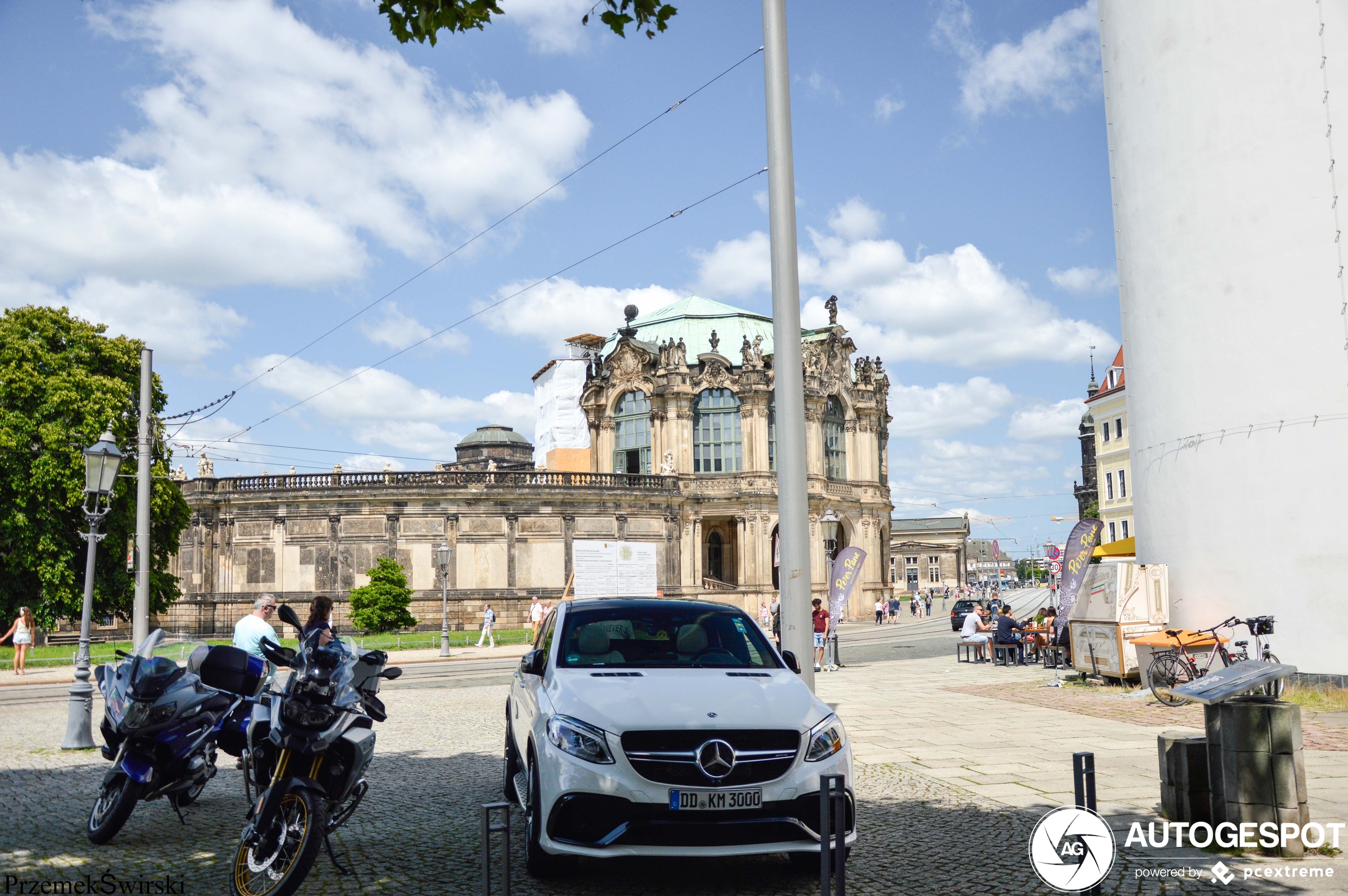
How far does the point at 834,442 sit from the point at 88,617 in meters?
47.3

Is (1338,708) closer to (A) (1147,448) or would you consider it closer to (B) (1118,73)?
(A) (1147,448)

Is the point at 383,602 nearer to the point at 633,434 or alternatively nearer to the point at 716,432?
the point at 633,434

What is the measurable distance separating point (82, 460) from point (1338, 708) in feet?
115

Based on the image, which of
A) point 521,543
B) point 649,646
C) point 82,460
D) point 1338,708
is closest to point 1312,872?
A: point 649,646

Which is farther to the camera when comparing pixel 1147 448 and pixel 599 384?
pixel 599 384

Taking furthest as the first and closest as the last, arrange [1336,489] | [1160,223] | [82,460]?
1. [82,460]
2. [1160,223]
3. [1336,489]

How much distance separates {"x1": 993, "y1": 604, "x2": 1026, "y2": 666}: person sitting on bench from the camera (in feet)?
84.9

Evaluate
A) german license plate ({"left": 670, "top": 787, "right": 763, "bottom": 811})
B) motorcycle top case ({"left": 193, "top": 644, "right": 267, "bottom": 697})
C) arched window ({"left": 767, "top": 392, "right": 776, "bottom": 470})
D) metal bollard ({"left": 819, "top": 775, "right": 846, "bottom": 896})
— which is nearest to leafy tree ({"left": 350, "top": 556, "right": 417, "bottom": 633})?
arched window ({"left": 767, "top": 392, "right": 776, "bottom": 470})

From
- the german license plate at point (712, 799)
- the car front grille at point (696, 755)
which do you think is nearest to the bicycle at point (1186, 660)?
the car front grille at point (696, 755)

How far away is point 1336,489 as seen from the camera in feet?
52.3

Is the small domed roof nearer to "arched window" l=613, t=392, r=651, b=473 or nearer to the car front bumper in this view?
"arched window" l=613, t=392, r=651, b=473

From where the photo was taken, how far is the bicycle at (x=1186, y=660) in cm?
1543

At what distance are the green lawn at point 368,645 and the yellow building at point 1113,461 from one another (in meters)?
37.5

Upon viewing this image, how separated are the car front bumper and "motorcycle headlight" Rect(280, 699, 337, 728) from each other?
1.48m
